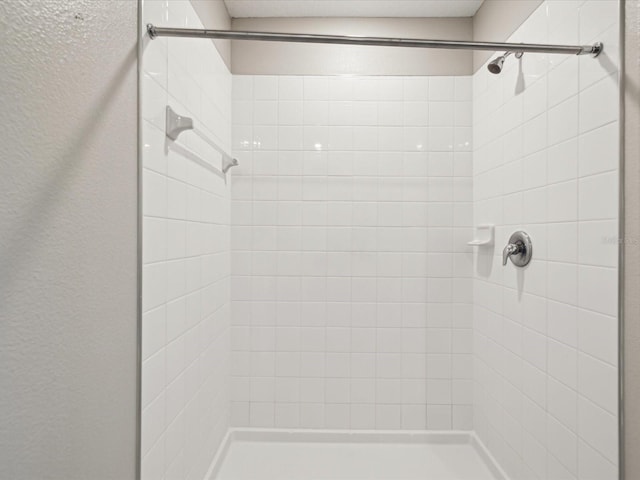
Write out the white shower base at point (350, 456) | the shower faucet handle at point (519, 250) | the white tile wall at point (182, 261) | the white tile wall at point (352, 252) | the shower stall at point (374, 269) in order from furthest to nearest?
the white tile wall at point (352, 252) < the white shower base at point (350, 456) < the shower faucet handle at point (519, 250) < the shower stall at point (374, 269) < the white tile wall at point (182, 261)

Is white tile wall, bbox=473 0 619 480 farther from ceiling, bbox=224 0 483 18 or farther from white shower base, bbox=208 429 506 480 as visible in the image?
ceiling, bbox=224 0 483 18

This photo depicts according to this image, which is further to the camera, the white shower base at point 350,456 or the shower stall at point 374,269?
the white shower base at point 350,456

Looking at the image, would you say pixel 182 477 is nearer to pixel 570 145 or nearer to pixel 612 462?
pixel 612 462

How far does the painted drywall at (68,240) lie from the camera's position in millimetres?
616

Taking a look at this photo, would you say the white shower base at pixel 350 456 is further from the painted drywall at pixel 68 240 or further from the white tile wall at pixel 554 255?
the painted drywall at pixel 68 240

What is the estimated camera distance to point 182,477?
57.6 inches

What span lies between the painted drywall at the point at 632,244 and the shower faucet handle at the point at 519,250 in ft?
1.57

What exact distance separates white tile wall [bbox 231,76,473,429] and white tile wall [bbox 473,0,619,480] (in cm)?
22

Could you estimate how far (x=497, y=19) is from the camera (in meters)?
1.91

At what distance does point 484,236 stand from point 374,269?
0.59m

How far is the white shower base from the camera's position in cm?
190

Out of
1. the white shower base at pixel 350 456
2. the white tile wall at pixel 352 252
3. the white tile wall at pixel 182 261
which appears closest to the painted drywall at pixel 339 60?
the white tile wall at pixel 352 252

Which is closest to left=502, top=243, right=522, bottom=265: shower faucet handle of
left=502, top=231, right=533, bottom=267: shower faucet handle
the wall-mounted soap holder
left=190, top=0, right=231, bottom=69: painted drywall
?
left=502, top=231, right=533, bottom=267: shower faucet handle

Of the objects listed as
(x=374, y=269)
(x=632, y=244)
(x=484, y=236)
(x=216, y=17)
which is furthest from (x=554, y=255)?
(x=216, y=17)
